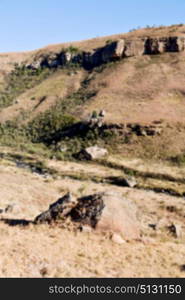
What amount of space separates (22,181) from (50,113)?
38.8 meters

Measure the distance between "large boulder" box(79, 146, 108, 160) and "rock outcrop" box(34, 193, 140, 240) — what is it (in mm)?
32585

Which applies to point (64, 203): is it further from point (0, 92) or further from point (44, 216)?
point (0, 92)

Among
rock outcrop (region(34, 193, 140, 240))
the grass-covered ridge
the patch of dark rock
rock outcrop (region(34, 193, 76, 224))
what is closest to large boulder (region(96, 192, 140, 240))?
rock outcrop (region(34, 193, 140, 240))

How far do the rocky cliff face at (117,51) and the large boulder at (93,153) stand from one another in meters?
41.5

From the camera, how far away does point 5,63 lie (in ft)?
372

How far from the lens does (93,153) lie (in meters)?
53.4

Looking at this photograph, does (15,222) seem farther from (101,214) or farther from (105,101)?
(105,101)

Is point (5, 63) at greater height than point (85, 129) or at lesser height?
greater

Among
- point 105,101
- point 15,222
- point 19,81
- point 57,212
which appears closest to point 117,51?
point 105,101

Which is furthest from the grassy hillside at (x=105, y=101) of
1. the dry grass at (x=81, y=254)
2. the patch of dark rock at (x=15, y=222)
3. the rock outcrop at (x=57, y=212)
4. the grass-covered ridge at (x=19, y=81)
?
the dry grass at (x=81, y=254)

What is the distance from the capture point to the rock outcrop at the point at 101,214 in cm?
1795

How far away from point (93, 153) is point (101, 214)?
116 ft

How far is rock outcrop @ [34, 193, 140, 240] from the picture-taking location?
17953 millimetres

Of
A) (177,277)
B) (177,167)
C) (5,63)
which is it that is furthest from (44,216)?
(5,63)
